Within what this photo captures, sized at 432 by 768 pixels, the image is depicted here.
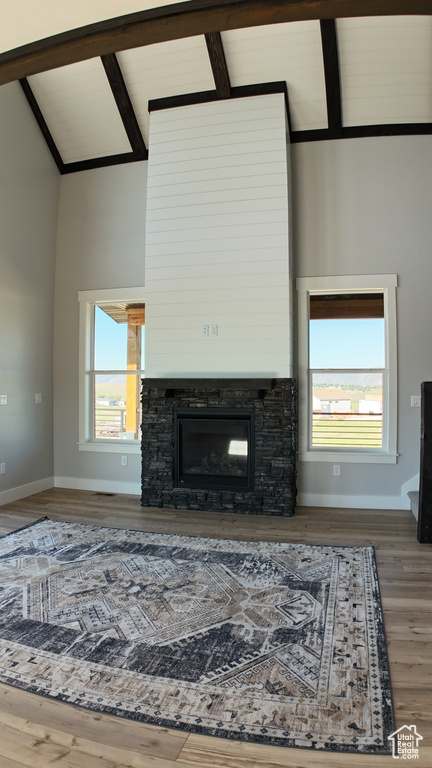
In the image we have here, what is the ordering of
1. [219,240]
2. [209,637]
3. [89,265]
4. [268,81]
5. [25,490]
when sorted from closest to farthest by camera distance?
[209,637], [268,81], [219,240], [25,490], [89,265]

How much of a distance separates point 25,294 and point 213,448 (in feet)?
8.88

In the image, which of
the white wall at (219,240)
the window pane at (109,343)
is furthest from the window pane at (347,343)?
the window pane at (109,343)

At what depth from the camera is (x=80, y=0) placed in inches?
68.1

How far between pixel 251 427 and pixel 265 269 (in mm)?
1546

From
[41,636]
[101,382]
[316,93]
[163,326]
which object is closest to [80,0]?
[41,636]

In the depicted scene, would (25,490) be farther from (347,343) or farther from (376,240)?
(376,240)

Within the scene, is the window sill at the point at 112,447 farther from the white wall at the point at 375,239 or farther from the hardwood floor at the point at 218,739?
the hardwood floor at the point at 218,739

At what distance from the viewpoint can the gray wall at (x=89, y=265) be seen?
17.3 ft

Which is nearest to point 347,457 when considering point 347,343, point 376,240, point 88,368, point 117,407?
point 347,343

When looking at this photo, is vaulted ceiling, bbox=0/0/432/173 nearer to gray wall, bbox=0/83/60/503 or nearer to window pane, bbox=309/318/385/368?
gray wall, bbox=0/83/60/503

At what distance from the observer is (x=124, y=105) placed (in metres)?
4.82

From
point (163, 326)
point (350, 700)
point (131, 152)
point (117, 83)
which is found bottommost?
point (350, 700)

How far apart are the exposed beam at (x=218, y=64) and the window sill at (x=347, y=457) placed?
371 centimetres

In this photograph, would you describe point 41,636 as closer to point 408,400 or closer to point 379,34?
point 408,400
